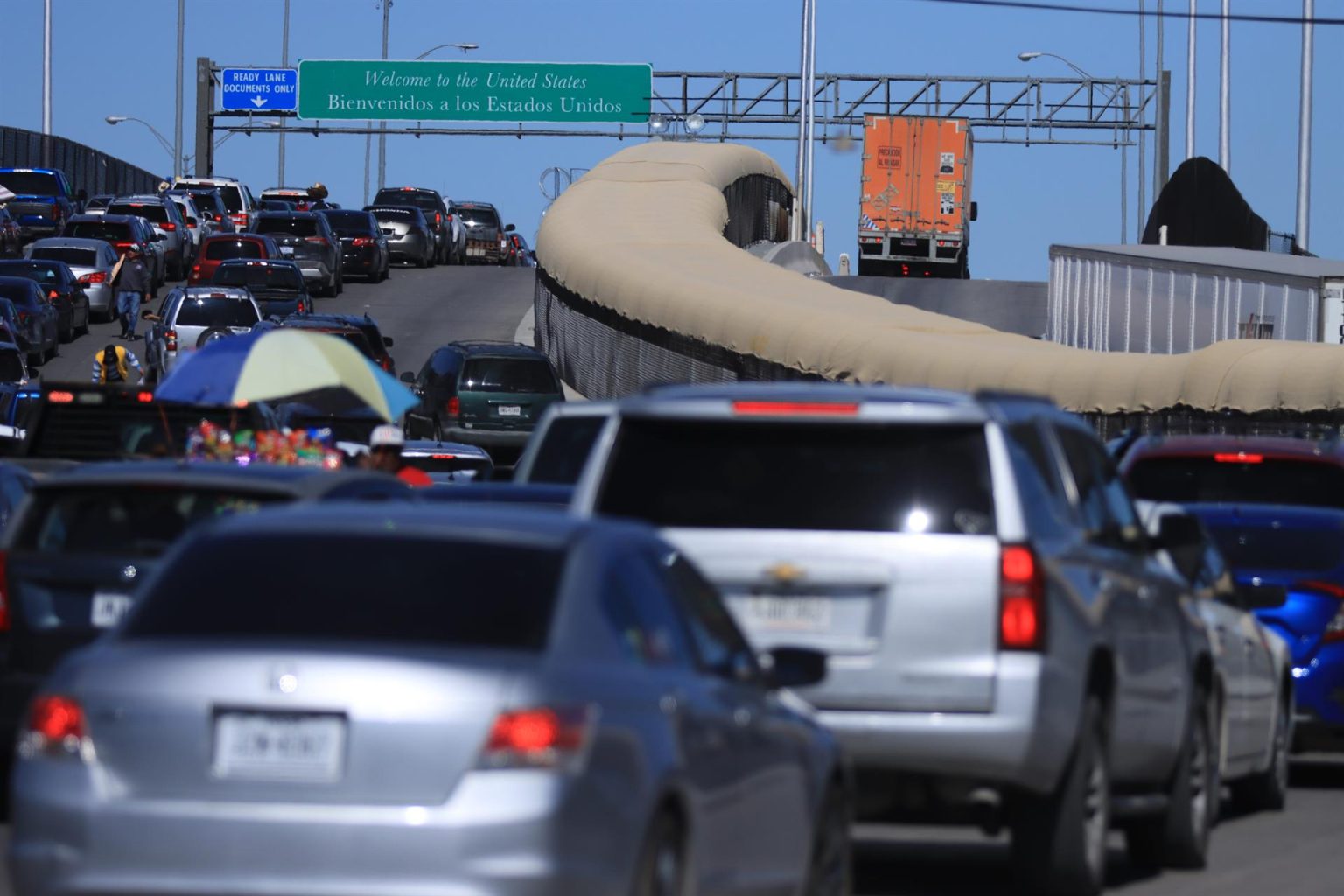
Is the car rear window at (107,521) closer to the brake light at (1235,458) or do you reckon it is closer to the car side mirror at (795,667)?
the car side mirror at (795,667)

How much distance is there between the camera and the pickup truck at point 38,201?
202ft

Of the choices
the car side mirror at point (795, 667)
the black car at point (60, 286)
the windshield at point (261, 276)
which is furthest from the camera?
the windshield at point (261, 276)

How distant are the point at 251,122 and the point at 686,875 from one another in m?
84.1

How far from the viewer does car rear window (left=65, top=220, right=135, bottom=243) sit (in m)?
54.3

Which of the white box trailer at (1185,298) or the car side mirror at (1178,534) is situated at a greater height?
the white box trailer at (1185,298)

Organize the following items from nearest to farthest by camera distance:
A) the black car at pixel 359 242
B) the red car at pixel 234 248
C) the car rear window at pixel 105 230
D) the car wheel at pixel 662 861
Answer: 1. the car wheel at pixel 662 861
2. the red car at pixel 234 248
3. the car rear window at pixel 105 230
4. the black car at pixel 359 242

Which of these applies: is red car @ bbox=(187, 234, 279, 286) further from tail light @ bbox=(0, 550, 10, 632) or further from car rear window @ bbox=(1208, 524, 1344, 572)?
tail light @ bbox=(0, 550, 10, 632)

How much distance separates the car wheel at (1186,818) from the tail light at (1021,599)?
2.16m

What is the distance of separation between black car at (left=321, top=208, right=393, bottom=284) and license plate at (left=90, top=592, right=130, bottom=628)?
5090 centimetres

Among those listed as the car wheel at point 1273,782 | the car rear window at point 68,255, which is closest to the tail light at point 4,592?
the car wheel at point 1273,782

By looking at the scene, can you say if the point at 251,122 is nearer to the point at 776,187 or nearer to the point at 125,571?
the point at 776,187

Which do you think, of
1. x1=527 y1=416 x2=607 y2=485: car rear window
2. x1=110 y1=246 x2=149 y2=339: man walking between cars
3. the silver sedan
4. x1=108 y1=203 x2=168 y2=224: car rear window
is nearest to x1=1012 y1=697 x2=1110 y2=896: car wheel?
the silver sedan

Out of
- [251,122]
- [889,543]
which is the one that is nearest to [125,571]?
[889,543]

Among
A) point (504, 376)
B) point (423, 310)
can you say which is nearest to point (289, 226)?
point (423, 310)
